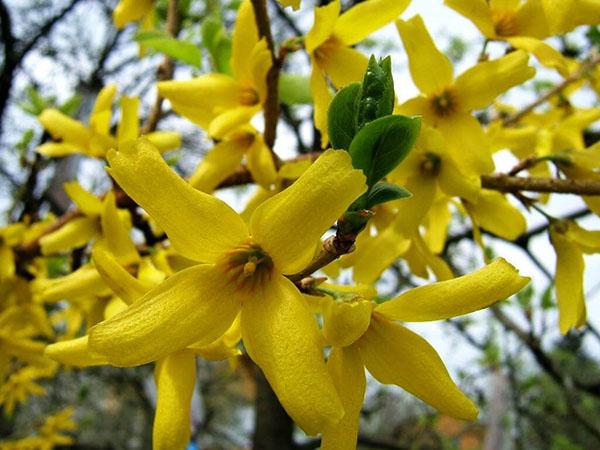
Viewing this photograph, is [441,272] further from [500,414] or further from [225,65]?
[500,414]

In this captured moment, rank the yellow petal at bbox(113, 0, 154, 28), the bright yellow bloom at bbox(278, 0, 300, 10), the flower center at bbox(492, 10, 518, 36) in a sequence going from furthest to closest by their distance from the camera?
the yellow petal at bbox(113, 0, 154, 28) < the flower center at bbox(492, 10, 518, 36) < the bright yellow bloom at bbox(278, 0, 300, 10)

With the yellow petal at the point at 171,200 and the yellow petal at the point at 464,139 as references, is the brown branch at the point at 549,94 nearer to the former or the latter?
the yellow petal at the point at 464,139

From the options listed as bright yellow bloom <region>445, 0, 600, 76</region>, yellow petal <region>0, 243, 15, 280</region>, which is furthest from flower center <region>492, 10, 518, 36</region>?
yellow petal <region>0, 243, 15, 280</region>

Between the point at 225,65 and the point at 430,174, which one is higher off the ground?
the point at 225,65

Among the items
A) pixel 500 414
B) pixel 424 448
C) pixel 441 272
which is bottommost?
pixel 424 448

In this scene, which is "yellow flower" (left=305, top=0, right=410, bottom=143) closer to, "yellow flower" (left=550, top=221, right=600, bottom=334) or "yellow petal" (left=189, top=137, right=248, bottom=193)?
"yellow petal" (left=189, top=137, right=248, bottom=193)

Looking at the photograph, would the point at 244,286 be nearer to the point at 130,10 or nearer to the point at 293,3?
the point at 293,3

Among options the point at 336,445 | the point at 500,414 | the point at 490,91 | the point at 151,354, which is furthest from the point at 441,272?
the point at 500,414

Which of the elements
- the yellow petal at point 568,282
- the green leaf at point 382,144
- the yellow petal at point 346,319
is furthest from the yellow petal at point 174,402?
the yellow petal at point 568,282
